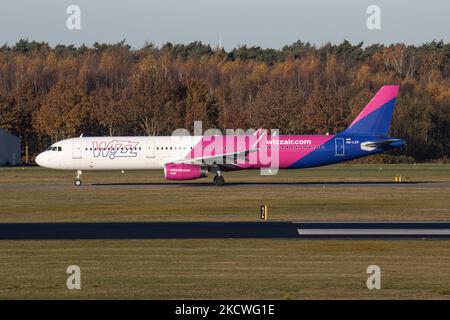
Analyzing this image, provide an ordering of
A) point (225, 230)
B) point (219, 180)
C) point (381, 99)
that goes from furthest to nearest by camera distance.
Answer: point (381, 99)
point (219, 180)
point (225, 230)

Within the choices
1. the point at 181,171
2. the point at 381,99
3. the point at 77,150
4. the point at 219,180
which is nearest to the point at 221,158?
the point at 219,180

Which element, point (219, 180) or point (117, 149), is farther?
point (117, 149)

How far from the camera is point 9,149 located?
10838cm

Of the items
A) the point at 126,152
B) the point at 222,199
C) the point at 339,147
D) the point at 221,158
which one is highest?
the point at 339,147

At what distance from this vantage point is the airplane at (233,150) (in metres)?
60.0

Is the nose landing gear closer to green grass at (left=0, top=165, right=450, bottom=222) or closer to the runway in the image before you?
green grass at (left=0, top=165, right=450, bottom=222)

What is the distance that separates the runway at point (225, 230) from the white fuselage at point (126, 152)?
2449 centimetres

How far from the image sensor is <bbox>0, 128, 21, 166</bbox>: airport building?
348 ft

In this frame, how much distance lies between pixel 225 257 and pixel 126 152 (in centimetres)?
3557

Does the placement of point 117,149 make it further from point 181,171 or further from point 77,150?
point 181,171

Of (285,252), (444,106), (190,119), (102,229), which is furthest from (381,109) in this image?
(444,106)

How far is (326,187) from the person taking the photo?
189 ft
